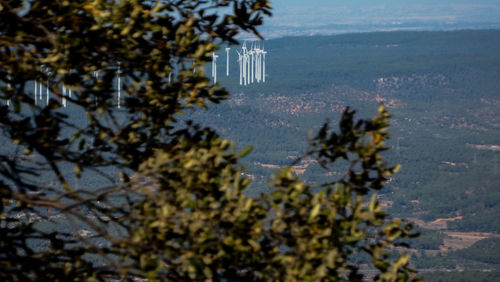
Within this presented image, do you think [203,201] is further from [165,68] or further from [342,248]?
[165,68]

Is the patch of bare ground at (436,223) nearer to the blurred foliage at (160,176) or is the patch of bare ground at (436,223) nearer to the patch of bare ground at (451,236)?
the patch of bare ground at (451,236)

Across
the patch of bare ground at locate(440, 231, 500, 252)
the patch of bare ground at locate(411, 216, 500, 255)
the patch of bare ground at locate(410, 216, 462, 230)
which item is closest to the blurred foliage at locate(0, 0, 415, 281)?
the patch of bare ground at locate(411, 216, 500, 255)

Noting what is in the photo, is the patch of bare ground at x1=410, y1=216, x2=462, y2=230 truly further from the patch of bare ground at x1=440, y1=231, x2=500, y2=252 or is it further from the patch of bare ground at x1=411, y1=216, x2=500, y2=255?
the patch of bare ground at x1=440, y1=231, x2=500, y2=252

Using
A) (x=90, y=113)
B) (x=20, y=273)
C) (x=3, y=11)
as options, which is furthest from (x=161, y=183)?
(x=3, y=11)

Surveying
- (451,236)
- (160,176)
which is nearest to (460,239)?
(451,236)

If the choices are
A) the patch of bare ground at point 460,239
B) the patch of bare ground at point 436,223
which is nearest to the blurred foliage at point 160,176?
the patch of bare ground at point 460,239

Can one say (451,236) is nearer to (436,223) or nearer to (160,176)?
(436,223)

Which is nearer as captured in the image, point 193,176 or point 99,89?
point 193,176

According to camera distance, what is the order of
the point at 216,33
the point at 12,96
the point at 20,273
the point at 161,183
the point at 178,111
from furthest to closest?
1. the point at 216,33
2. the point at 178,111
3. the point at 12,96
4. the point at 161,183
5. the point at 20,273
